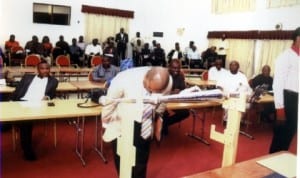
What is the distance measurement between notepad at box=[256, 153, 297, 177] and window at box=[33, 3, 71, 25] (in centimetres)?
1025

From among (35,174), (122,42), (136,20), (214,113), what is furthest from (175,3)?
(35,174)

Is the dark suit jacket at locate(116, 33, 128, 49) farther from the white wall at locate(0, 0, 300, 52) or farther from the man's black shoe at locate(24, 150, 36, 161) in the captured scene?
the man's black shoe at locate(24, 150, 36, 161)

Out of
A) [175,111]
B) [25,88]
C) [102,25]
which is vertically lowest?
[175,111]

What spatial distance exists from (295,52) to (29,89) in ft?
8.69

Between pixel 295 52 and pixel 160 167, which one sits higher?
pixel 295 52

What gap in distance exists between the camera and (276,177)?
1467 millimetres

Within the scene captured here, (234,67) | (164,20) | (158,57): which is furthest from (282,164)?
(164,20)

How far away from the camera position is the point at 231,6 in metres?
10.1

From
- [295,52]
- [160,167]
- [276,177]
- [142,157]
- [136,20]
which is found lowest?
[160,167]

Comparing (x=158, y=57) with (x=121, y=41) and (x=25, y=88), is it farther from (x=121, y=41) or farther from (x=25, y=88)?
(x=25, y=88)

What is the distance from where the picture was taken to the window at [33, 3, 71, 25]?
1059 centimetres

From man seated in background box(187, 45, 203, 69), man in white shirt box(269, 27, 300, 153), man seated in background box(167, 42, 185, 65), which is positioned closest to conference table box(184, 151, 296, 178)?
man in white shirt box(269, 27, 300, 153)

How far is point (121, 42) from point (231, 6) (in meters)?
3.98

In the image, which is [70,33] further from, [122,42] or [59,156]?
[59,156]
